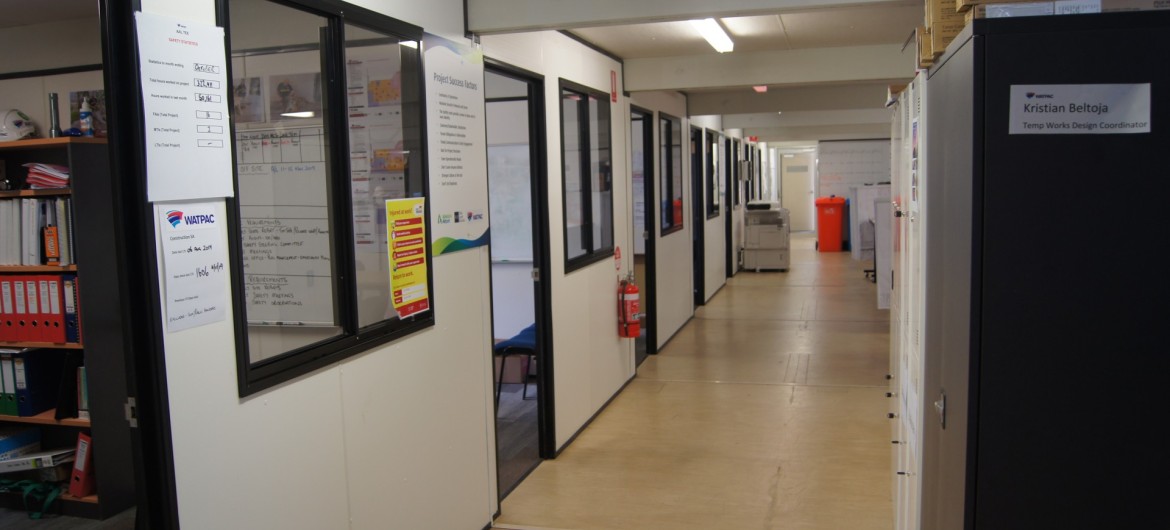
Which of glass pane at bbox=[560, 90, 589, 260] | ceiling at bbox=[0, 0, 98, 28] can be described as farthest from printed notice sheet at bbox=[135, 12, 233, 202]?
glass pane at bbox=[560, 90, 589, 260]

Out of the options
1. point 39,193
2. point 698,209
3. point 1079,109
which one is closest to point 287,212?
point 39,193

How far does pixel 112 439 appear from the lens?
170 inches

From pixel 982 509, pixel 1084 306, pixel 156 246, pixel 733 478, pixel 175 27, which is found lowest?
pixel 733 478

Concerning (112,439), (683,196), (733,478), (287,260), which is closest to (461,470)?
(287,260)

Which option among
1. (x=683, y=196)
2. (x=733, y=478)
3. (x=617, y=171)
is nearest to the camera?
(x=733, y=478)

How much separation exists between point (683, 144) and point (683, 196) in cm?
54

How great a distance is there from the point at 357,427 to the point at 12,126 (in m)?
2.84

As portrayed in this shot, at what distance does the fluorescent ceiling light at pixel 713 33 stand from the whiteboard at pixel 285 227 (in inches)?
98.0

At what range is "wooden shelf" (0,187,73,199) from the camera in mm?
4117

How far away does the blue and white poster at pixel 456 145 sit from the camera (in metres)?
3.42

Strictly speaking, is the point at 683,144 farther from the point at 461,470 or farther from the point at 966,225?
the point at 966,225

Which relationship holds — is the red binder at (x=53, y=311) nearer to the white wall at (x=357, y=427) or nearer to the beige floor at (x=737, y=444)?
the white wall at (x=357, y=427)

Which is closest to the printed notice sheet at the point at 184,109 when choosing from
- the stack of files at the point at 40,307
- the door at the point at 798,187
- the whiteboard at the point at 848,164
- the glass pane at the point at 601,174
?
the stack of files at the point at 40,307

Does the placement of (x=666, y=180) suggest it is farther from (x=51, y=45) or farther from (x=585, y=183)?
(x=51, y=45)
